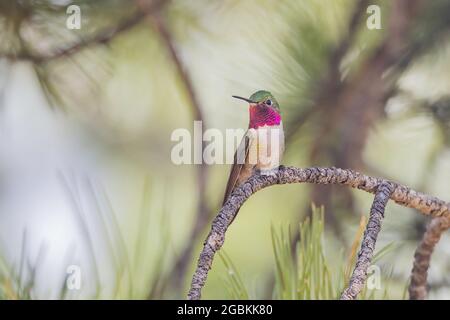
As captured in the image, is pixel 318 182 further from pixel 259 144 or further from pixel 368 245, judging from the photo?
pixel 259 144

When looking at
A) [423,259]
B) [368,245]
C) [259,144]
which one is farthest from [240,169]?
[368,245]

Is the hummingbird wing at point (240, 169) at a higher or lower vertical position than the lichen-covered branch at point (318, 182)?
higher

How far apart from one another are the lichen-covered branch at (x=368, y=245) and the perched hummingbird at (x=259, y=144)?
0.19 m

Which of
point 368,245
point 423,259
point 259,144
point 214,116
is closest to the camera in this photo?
point 368,245

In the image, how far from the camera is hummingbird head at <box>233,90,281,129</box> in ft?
2.85

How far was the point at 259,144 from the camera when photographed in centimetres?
83

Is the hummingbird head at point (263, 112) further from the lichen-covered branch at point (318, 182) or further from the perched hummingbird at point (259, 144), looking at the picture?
the lichen-covered branch at point (318, 182)

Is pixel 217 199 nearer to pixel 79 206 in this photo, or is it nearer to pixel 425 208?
pixel 79 206

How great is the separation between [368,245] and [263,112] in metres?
0.39

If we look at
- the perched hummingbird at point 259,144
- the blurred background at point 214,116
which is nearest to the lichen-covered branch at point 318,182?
the perched hummingbird at point 259,144

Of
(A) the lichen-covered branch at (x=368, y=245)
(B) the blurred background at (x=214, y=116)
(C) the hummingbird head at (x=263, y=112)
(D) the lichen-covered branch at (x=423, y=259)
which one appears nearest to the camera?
(A) the lichen-covered branch at (x=368, y=245)

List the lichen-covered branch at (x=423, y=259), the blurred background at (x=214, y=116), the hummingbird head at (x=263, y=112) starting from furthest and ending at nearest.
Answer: the blurred background at (x=214, y=116)
the hummingbird head at (x=263, y=112)
the lichen-covered branch at (x=423, y=259)

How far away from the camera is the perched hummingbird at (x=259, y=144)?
79 centimetres
